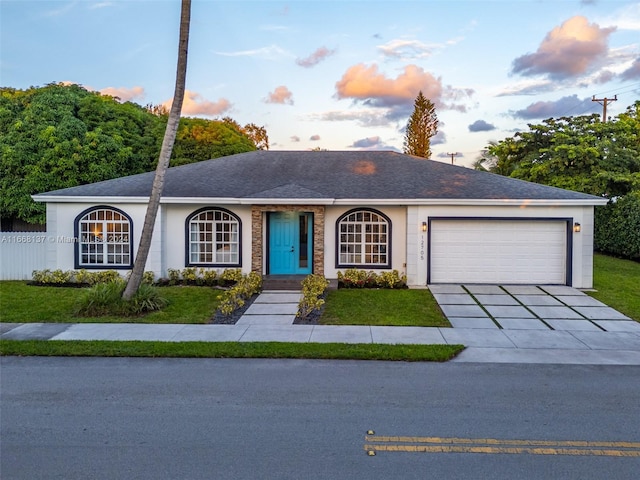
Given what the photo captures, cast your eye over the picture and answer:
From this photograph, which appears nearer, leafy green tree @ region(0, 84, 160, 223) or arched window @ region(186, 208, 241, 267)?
arched window @ region(186, 208, 241, 267)

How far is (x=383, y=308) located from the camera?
11578mm

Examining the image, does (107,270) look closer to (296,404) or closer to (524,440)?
(296,404)

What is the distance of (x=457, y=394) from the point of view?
6.19m

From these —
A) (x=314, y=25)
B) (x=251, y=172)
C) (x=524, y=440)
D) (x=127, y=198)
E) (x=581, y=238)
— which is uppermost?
(x=314, y=25)

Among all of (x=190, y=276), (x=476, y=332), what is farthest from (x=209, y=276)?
(x=476, y=332)

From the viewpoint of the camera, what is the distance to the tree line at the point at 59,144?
23719mm

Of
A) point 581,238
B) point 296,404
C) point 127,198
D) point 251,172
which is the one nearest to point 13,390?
point 296,404

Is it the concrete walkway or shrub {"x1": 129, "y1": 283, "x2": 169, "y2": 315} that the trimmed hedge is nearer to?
the concrete walkway

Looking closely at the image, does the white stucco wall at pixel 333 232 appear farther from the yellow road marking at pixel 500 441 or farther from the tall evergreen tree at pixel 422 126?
the tall evergreen tree at pixel 422 126

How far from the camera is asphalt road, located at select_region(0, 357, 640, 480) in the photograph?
4.34m

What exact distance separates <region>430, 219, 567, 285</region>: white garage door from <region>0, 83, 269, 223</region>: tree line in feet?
59.8

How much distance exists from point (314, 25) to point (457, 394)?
13.0m

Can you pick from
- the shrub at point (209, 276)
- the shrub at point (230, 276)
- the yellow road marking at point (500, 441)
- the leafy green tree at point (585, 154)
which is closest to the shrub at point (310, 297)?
the shrub at point (230, 276)

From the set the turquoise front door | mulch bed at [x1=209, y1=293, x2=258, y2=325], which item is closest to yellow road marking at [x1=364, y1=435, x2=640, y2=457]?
mulch bed at [x1=209, y1=293, x2=258, y2=325]
